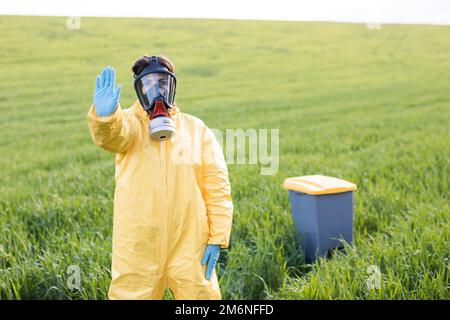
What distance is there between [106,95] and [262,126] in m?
10.2

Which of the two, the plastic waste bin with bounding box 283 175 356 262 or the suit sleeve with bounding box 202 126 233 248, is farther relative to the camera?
the plastic waste bin with bounding box 283 175 356 262

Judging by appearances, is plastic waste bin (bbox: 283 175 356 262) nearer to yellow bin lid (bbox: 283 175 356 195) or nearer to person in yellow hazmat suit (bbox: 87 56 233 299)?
yellow bin lid (bbox: 283 175 356 195)

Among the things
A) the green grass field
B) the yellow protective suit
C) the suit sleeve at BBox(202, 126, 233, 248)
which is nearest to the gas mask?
the yellow protective suit

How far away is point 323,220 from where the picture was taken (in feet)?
13.2

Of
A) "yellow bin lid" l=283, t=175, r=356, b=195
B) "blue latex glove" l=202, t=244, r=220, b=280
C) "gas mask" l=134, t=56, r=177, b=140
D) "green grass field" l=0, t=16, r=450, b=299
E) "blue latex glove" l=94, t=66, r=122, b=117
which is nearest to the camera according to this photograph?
"blue latex glove" l=94, t=66, r=122, b=117

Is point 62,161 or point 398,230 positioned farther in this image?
point 62,161

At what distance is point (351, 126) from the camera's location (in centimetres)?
1127

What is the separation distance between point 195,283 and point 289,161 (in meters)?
4.95

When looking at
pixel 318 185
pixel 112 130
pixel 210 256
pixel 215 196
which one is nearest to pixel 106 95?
pixel 112 130

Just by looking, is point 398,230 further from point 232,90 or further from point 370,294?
point 232,90

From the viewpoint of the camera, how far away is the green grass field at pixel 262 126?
3.54 meters

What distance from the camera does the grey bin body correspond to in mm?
3989

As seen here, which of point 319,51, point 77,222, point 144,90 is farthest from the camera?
point 319,51


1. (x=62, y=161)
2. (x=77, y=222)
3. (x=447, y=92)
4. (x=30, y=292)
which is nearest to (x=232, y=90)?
(x=447, y=92)
